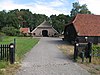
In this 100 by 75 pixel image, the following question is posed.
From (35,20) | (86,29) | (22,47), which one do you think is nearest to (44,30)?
(35,20)

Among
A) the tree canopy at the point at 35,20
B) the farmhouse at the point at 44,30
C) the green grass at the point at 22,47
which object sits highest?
the tree canopy at the point at 35,20

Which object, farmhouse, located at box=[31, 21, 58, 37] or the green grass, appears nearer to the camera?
the green grass

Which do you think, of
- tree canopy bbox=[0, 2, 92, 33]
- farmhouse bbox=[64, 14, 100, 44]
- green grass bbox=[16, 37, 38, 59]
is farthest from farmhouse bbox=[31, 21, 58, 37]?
green grass bbox=[16, 37, 38, 59]

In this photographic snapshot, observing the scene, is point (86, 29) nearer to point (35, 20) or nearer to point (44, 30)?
point (44, 30)

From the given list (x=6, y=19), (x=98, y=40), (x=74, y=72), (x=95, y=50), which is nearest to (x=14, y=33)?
(x=6, y=19)

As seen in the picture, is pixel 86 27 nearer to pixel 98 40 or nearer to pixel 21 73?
pixel 98 40

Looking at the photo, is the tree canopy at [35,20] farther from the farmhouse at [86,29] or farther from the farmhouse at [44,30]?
the farmhouse at [86,29]

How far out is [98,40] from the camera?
35094 millimetres

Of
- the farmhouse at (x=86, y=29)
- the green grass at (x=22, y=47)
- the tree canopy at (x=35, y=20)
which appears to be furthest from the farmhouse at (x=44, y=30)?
the green grass at (x=22, y=47)

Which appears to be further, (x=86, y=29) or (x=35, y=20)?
(x=35, y=20)

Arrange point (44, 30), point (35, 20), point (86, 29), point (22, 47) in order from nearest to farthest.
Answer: point (22, 47) → point (86, 29) → point (44, 30) → point (35, 20)

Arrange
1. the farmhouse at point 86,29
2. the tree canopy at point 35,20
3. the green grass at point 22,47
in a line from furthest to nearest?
the tree canopy at point 35,20 → the farmhouse at point 86,29 → the green grass at point 22,47

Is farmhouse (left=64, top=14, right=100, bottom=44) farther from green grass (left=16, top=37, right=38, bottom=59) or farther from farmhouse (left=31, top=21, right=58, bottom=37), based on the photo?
farmhouse (left=31, top=21, right=58, bottom=37)

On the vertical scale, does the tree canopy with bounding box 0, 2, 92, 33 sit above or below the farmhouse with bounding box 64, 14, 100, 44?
above
